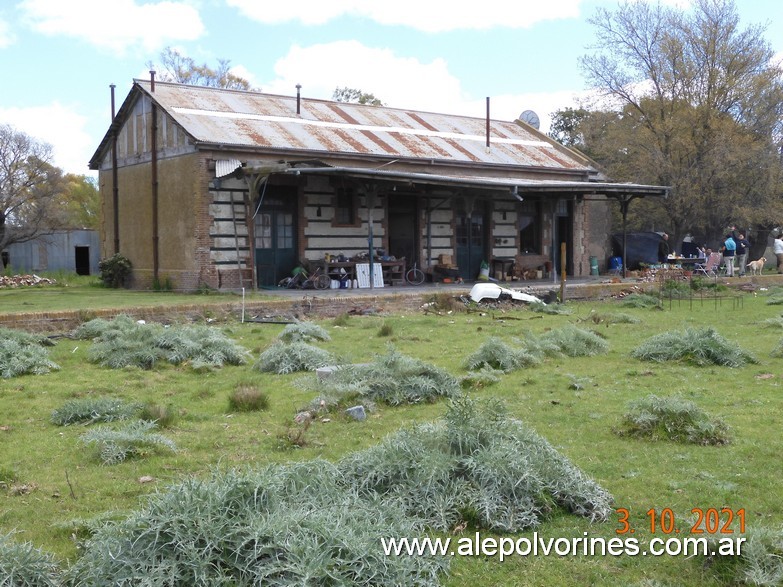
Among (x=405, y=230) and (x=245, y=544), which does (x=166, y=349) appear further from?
(x=405, y=230)

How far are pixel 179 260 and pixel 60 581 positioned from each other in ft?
59.5

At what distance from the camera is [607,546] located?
4.41 meters

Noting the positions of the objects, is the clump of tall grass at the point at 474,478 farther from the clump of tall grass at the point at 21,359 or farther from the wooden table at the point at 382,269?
the wooden table at the point at 382,269

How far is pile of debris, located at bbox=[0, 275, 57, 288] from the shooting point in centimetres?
2664

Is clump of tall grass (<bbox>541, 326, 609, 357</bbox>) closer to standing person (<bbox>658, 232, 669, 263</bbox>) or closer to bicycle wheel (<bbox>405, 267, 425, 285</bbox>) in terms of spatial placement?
bicycle wheel (<bbox>405, 267, 425, 285</bbox>)

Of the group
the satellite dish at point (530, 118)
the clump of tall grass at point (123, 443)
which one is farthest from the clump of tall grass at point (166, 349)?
the satellite dish at point (530, 118)

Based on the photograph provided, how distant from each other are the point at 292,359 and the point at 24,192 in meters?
26.9

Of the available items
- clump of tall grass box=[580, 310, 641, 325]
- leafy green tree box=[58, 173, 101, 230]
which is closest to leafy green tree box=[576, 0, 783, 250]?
clump of tall grass box=[580, 310, 641, 325]

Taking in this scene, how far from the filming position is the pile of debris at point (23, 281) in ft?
87.4

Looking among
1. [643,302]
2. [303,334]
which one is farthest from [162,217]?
[643,302]

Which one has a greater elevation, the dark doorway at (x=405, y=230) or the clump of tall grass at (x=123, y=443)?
A: the dark doorway at (x=405, y=230)

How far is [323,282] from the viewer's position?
825 inches

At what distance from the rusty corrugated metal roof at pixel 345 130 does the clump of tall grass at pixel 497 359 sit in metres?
12.4
